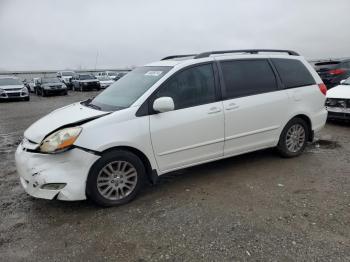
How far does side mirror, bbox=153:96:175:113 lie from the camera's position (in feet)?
12.6

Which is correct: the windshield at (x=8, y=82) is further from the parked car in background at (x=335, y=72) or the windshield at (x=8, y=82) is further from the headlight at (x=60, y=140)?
the headlight at (x=60, y=140)

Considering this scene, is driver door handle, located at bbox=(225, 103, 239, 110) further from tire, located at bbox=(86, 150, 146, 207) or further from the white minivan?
tire, located at bbox=(86, 150, 146, 207)

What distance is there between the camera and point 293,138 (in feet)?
17.7

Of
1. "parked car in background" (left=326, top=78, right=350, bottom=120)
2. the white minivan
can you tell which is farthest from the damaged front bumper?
"parked car in background" (left=326, top=78, right=350, bottom=120)

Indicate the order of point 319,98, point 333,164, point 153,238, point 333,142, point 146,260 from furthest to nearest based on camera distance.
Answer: point 333,142 < point 319,98 < point 333,164 < point 153,238 < point 146,260

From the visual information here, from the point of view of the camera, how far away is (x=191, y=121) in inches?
165

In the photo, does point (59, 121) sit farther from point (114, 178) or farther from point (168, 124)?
point (168, 124)

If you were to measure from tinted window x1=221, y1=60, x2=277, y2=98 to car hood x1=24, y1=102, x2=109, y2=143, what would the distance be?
187 cm

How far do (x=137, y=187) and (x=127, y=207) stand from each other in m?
0.27

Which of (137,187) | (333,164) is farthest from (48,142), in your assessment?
(333,164)

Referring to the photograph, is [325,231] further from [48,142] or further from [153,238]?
[48,142]

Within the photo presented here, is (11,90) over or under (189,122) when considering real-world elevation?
under

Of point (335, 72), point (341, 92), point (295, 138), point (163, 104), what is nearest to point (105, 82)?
point (335, 72)

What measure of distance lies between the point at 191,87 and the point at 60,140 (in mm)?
1805
